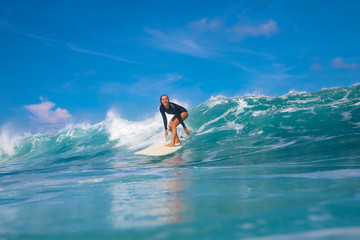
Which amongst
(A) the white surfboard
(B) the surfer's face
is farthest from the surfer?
(A) the white surfboard

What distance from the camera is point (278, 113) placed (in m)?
13.3

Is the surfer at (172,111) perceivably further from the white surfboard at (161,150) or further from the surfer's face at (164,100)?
the white surfboard at (161,150)

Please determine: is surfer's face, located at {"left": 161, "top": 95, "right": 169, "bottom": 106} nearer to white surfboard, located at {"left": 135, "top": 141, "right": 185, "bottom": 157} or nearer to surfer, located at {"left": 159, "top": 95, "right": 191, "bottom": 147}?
surfer, located at {"left": 159, "top": 95, "right": 191, "bottom": 147}

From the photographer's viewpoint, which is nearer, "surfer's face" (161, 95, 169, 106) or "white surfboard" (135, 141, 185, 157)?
"surfer's face" (161, 95, 169, 106)

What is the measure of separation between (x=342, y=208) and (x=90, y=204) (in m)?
2.26

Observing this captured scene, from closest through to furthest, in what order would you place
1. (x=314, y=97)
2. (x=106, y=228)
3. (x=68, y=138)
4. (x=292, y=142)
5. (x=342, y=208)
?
(x=106, y=228) < (x=342, y=208) < (x=292, y=142) < (x=314, y=97) < (x=68, y=138)

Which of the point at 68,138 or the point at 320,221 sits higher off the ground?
the point at 68,138

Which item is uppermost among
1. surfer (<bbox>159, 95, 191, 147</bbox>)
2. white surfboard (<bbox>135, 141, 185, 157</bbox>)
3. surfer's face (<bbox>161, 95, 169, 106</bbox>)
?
surfer's face (<bbox>161, 95, 169, 106</bbox>)

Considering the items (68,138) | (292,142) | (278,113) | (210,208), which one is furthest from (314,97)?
(68,138)

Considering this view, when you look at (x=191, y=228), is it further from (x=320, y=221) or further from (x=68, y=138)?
(x=68, y=138)

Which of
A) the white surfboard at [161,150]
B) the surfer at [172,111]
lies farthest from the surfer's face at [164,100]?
the white surfboard at [161,150]

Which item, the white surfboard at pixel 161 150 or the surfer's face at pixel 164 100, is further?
the white surfboard at pixel 161 150

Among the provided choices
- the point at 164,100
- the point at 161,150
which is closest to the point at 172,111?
the point at 164,100

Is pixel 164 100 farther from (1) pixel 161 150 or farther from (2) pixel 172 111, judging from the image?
(1) pixel 161 150
